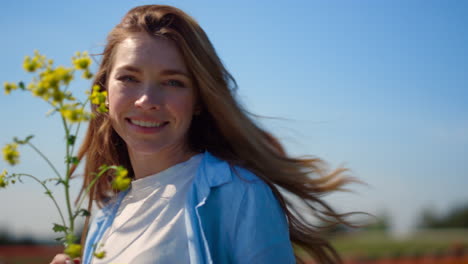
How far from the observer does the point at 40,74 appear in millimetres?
1774

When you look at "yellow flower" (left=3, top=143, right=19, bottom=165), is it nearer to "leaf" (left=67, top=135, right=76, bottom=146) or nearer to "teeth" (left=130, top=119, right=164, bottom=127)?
"leaf" (left=67, top=135, right=76, bottom=146)

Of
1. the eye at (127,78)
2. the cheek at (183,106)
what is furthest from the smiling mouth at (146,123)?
the eye at (127,78)

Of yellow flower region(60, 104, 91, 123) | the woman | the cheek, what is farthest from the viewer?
the cheek

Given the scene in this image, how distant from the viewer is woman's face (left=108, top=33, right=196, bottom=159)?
9.52ft

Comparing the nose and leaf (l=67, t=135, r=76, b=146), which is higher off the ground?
leaf (l=67, t=135, r=76, b=146)

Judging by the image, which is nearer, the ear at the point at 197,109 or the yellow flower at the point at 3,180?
the yellow flower at the point at 3,180

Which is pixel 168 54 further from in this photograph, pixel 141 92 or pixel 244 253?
pixel 244 253

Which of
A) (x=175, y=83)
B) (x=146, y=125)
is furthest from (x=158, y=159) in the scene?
(x=175, y=83)

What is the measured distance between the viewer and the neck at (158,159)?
325 centimetres

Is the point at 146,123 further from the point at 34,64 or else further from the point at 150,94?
the point at 34,64

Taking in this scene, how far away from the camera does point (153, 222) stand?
2.98m

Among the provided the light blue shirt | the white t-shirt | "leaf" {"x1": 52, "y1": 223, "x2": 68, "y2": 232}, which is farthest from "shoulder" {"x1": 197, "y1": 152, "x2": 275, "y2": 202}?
"leaf" {"x1": 52, "y1": 223, "x2": 68, "y2": 232}

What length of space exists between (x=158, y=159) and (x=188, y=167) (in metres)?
0.22

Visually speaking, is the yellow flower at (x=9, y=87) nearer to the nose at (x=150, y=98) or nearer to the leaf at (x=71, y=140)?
the leaf at (x=71, y=140)
